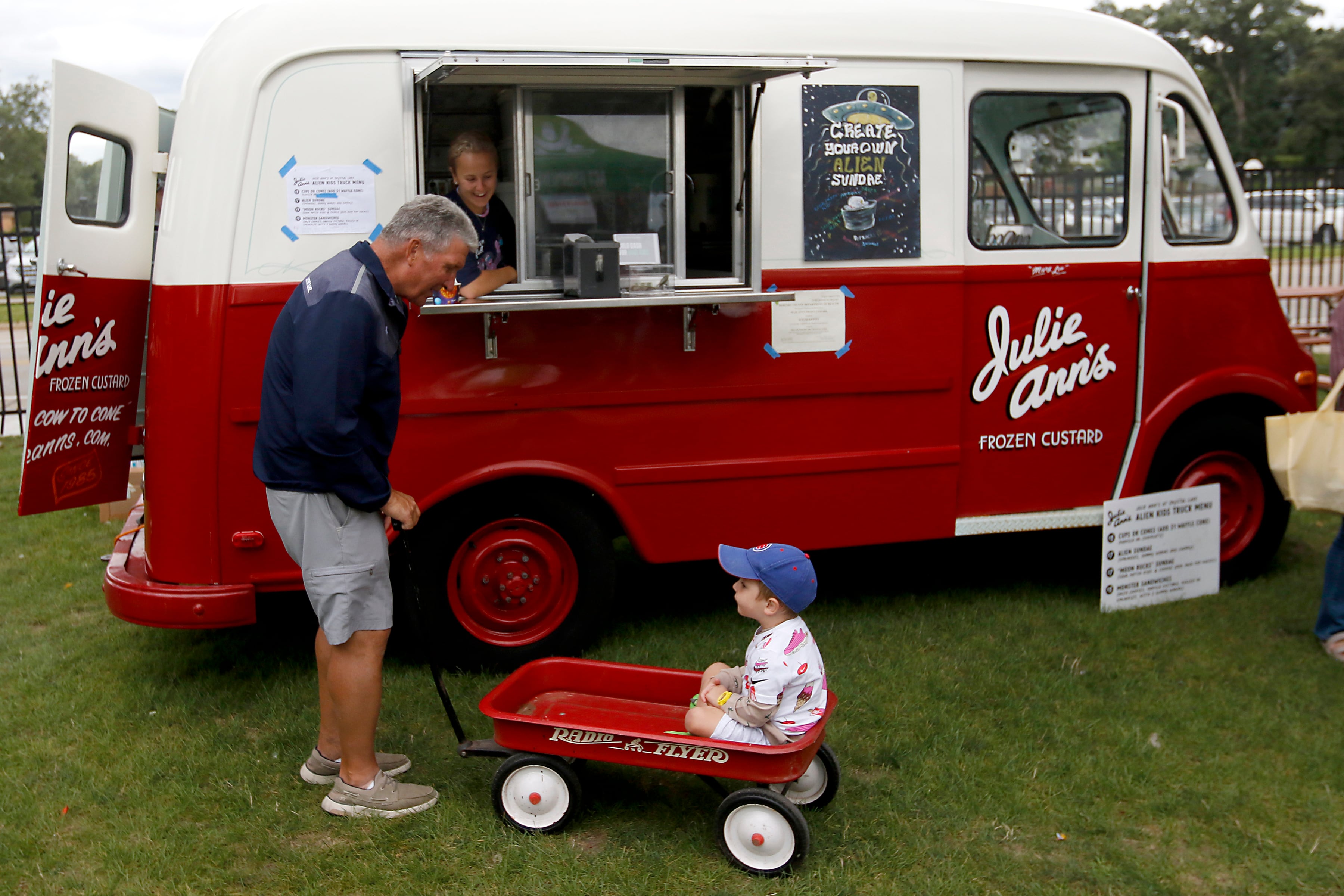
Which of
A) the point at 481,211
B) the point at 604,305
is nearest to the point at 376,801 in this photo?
the point at 604,305

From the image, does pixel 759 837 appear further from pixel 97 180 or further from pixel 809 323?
pixel 97 180

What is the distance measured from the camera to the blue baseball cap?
320cm

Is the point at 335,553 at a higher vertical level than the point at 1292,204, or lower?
lower

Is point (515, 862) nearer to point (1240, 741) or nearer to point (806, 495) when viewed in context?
point (806, 495)

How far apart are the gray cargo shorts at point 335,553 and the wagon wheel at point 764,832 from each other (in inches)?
48.2

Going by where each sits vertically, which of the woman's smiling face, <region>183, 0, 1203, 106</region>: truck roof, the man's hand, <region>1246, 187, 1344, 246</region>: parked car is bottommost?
the man's hand

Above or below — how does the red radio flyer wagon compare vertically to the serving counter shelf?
below

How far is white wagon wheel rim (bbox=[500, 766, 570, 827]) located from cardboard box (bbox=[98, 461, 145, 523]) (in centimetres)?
377

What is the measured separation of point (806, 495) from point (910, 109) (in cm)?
166

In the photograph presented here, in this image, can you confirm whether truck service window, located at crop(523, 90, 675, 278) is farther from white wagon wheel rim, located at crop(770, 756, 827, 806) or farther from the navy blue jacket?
white wagon wheel rim, located at crop(770, 756, 827, 806)

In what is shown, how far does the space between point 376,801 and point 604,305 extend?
6.09 ft

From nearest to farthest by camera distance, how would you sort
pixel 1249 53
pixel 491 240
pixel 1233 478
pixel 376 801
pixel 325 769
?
pixel 376 801 → pixel 325 769 → pixel 491 240 → pixel 1233 478 → pixel 1249 53

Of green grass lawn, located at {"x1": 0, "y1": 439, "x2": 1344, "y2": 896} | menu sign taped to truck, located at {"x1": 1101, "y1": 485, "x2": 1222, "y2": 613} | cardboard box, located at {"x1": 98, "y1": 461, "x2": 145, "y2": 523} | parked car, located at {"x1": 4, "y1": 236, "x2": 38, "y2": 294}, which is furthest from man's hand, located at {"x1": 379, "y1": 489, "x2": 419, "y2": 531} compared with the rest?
parked car, located at {"x1": 4, "y1": 236, "x2": 38, "y2": 294}

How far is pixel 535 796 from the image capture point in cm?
336
